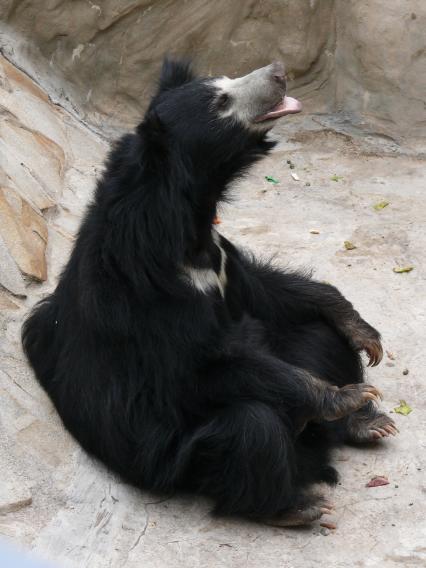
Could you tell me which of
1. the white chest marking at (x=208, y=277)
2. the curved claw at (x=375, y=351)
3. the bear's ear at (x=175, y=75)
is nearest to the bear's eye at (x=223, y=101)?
the bear's ear at (x=175, y=75)

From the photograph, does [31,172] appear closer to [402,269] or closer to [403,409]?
[402,269]

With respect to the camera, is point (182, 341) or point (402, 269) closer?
point (182, 341)

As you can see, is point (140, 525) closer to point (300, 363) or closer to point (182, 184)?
point (300, 363)

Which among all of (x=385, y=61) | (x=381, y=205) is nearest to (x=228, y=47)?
(x=385, y=61)

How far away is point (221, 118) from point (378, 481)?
153 cm

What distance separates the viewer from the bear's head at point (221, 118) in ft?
12.2

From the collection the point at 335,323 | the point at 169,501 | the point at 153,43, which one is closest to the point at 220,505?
the point at 169,501

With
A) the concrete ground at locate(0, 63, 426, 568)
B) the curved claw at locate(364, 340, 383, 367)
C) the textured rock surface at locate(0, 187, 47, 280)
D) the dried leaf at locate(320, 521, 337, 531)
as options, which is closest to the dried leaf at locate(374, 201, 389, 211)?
the concrete ground at locate(0, 63, 426, 568)

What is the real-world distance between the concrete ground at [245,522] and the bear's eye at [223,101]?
137 centimetres

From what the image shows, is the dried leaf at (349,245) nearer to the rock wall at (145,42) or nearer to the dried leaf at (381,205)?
the dried leaf at (381,205)

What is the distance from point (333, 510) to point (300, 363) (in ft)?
2.14

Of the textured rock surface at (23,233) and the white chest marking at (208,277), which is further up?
the white chest marking at (208,277)

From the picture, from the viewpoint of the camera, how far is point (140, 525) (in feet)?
12.2

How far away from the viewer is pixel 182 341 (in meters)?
3.70
